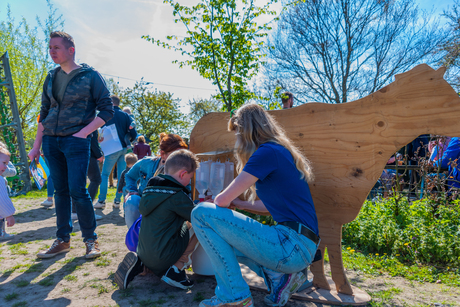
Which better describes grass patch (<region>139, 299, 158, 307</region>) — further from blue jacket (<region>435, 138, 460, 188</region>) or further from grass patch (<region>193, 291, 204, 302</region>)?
blue jacket (<region>435, 138, 460, 188</region>)

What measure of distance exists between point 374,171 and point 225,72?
3.77 m

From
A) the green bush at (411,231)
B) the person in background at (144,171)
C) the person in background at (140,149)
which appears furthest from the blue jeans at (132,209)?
the person in background at (140,149)

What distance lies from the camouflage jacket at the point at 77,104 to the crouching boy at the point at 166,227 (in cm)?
110

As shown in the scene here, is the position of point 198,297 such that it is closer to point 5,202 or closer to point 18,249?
point 5,202

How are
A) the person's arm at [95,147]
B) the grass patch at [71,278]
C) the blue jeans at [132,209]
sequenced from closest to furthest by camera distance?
the grass patch at [71,278]
the blue jeans at [132,209]
the person's arm at [95,147]

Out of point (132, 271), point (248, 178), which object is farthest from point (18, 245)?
point (248, 178)

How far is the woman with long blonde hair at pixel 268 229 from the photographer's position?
1.81 metres

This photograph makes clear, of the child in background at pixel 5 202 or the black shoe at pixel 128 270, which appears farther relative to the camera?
the child in background at pixel 5 202

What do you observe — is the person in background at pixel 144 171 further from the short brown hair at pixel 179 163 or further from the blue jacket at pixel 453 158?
the blue jacket at pixel 453 158

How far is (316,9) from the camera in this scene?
13383 millimetres

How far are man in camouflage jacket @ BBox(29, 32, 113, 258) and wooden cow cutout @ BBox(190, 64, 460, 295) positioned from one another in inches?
71.0

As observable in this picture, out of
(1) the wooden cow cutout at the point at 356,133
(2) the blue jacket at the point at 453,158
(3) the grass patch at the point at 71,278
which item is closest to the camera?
(1) the wooden cow cutout at the point at 356,133

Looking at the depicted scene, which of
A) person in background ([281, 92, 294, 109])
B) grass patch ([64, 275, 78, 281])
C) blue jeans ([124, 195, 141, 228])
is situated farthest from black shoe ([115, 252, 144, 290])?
person in background ([281, 92, 294, 109])

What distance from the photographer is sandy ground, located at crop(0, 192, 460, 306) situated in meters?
2.11
